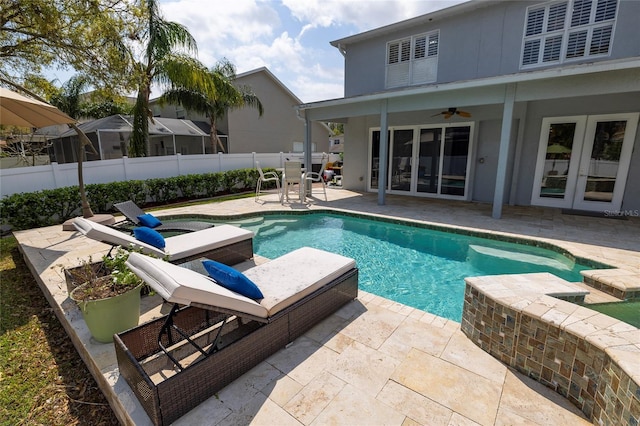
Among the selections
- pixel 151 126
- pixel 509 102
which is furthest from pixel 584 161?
pixel 151 126

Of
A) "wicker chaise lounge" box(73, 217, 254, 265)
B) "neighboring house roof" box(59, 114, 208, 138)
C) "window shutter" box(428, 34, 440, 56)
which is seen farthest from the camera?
"neighboring house roof" box(59, 114, 208, 138)

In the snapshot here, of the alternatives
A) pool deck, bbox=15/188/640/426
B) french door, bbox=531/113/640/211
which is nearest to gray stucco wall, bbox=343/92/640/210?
french door, bbox=531/113/640/211

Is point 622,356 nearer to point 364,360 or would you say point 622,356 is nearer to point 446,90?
point 364,360

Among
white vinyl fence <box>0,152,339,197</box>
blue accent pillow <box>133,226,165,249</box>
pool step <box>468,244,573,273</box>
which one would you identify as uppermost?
white vinyl fence <box>0,152,339,197</box>

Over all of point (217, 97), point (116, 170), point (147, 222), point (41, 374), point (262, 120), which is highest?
point (217, 97)

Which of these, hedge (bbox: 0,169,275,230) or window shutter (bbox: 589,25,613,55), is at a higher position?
window shutter (bbox: 589,25,613,55)

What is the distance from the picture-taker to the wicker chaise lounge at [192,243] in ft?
11.2

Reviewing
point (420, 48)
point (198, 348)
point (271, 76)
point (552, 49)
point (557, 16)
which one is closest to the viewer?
point (198, 348)

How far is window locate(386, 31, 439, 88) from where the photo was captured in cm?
1002

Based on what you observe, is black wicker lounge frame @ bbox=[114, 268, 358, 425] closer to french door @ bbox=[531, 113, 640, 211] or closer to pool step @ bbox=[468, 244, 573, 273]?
pool step @ bbox=[468, 244, 573, 273]

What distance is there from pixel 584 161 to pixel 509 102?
11.0ft

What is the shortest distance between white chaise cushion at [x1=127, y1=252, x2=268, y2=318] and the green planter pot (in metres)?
0.49

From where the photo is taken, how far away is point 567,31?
791 centimetres

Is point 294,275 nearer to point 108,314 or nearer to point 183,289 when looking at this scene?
point 183,289
